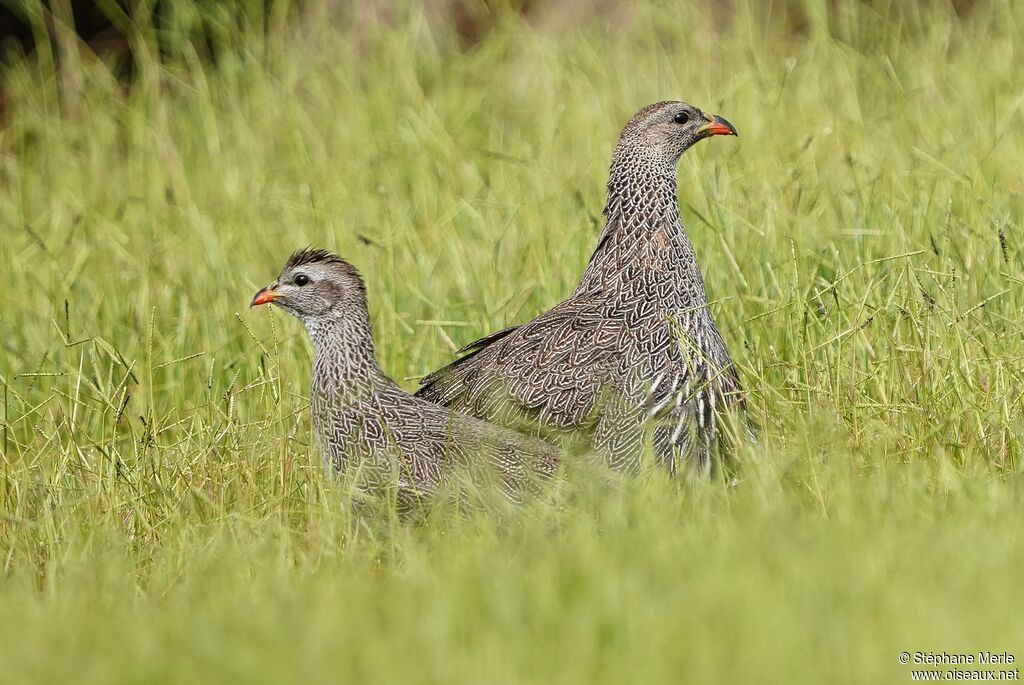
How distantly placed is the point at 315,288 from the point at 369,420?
23.0 inches

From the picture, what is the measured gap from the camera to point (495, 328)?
22.1ft

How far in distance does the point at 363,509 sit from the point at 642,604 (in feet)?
5.61

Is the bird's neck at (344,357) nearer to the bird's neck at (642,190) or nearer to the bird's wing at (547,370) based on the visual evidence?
the bird's wing at (547,370)

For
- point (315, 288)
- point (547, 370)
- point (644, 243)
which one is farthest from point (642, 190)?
point (315, 288)

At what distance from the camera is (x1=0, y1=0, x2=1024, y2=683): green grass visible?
3.48 meters

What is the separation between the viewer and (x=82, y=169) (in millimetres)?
9250

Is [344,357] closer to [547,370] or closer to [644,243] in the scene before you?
[547,370]

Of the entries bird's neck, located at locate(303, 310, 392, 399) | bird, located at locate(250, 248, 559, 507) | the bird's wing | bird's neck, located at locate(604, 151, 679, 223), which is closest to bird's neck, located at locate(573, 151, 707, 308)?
bird's neck, located at locate(604, 151, 679, 223)

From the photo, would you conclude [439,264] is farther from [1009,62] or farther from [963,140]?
[1009,62]

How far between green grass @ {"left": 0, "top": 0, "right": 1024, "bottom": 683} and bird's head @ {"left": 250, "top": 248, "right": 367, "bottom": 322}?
39 centimetres

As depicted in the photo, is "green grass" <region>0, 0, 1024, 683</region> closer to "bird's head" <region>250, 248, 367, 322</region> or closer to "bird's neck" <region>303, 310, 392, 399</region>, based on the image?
"bird's neck" <region>303, 310, 392, 399</region>

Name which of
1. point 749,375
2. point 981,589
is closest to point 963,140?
point 749,375

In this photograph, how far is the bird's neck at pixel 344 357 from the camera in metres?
5.67

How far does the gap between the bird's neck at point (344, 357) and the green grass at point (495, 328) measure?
0.25 m
